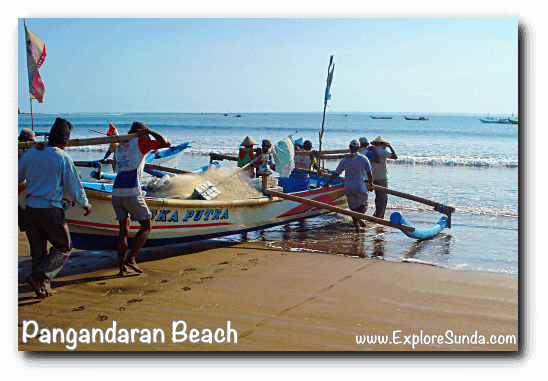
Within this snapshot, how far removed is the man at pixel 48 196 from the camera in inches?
168

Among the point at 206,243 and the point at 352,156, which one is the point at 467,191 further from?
the point at 206,243

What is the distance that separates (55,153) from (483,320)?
4.56 m

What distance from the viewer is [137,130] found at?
17.6 ft

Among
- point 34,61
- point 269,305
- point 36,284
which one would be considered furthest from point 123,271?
point 34,61

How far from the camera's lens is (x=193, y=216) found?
22.0 feet

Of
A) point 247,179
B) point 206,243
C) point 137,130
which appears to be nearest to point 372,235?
point 247,179

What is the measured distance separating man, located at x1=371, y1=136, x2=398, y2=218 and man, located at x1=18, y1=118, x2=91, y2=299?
682 cm

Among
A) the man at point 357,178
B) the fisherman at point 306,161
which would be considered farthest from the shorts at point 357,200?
the fisherman at point 306,161

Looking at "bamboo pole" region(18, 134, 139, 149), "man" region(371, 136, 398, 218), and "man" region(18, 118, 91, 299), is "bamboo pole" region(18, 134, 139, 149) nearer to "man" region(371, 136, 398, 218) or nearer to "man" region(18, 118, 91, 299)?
"man" region(18, 118, 91, 299)

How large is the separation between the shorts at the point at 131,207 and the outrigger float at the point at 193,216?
32 centimetres

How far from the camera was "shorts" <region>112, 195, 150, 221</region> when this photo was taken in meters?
5.36

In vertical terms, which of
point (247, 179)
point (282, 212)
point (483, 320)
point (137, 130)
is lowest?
point (483, 320)

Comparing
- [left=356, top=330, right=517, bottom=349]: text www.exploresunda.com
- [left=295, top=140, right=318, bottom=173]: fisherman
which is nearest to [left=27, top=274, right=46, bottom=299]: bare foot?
[left=356, top=330, right=517, bottom=349]: text www.exploresunda.com

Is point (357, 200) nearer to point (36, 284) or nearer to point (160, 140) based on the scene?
point (160, 140)
